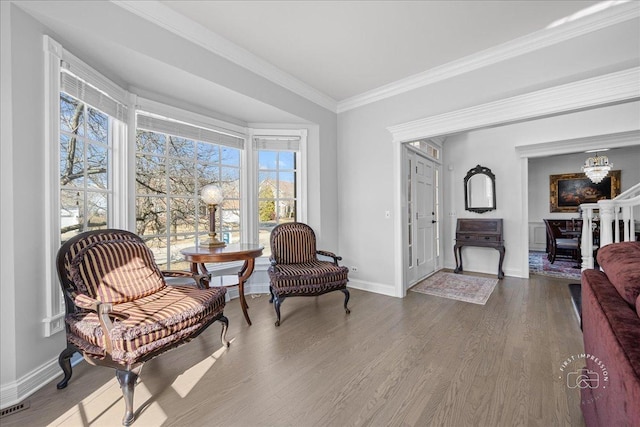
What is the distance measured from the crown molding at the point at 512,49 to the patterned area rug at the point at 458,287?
2.67 metres

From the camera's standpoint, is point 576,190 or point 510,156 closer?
point 510,156

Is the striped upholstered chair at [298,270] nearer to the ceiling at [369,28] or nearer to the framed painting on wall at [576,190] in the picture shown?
the ceiling at [369,28]

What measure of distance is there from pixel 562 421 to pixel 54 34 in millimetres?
3903

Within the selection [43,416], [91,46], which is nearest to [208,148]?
[91,46]

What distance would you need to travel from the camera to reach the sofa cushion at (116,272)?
1853 mm

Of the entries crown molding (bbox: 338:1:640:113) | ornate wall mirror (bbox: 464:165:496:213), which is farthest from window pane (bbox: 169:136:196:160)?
ornate wall mirror (bbox: 464:165:496:213)

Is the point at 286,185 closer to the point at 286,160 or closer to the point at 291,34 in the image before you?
the point at 286,160

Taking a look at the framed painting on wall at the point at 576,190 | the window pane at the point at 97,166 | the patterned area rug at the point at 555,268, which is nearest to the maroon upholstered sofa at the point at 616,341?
the window pane at the point at 97,166

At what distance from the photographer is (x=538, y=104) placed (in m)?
2.64

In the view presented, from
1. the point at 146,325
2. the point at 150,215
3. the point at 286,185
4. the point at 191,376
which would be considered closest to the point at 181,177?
the point at 150,215

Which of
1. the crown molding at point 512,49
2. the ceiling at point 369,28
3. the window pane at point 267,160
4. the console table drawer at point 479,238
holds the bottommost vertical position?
the console table drawer at point 479,238

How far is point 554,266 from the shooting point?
5359 mm

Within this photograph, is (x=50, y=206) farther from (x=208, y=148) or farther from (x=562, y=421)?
(x=562, y=421)

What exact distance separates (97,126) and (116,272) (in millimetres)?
1400
